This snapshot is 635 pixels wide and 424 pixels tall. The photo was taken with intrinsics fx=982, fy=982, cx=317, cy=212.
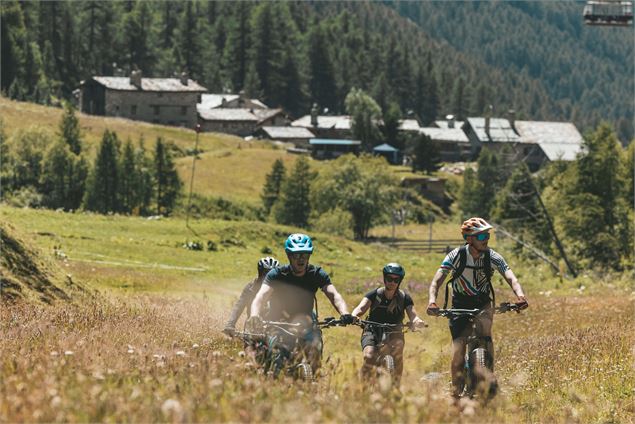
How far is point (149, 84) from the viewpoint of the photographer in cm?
13312

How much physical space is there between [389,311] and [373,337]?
357mm

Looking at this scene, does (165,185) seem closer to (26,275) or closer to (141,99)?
(141,99)

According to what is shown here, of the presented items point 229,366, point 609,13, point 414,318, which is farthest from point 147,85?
point 229,366

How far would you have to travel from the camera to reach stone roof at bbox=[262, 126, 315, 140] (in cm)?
13700

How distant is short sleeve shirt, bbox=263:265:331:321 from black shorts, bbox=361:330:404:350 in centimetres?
97

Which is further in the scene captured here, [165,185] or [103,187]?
[165,185]

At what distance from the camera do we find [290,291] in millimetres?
10336

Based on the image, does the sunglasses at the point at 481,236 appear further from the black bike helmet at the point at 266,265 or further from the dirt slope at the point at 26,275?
the dirt slope at the point at 26,275

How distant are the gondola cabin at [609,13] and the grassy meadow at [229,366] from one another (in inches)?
1244

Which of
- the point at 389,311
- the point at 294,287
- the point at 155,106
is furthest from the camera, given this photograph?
the point at 155,106

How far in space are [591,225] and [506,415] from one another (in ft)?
159

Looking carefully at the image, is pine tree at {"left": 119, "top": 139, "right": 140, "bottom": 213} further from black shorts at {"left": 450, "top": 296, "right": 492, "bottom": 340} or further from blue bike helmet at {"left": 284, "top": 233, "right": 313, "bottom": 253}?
blue bike helmet at {"left": 284, "top": 233, "right": 313, "bottom": 253}

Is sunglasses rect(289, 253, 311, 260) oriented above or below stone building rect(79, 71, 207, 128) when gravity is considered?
above

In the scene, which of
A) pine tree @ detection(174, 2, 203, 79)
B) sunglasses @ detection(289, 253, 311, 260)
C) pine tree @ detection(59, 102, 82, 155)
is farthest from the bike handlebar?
pine tree @ detection(174, 2, 203, 79)
